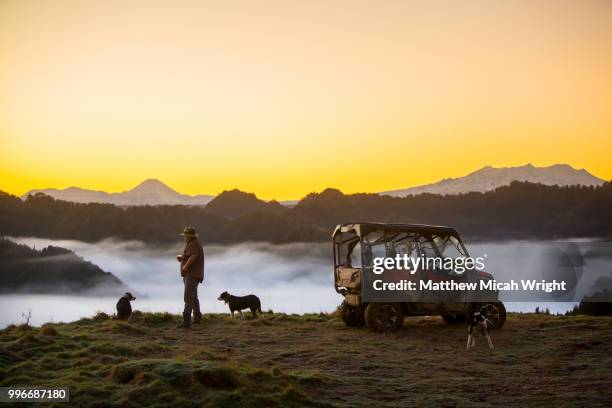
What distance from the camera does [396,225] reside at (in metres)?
17.8

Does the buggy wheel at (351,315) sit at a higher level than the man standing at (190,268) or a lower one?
lower

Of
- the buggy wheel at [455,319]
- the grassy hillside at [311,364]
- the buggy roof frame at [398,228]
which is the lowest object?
the grassy hillside at [311,364]

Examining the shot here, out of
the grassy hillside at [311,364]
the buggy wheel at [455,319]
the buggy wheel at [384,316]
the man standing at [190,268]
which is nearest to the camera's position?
the grassy hillside at [311,364]

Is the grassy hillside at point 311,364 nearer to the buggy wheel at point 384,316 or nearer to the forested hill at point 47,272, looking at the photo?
the buggy wheel at point 384,316

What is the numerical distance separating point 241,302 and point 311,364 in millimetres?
8425

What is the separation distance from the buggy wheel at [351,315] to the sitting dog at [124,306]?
6194 millimetres

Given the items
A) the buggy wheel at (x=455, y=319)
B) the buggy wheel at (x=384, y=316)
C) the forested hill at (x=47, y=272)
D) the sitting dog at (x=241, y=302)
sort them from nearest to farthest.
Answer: the buggy wheel at (x=384, y=316) → the buggy wheel at (x=455, y=319) → the sitting dog at (x=241, y=302) → the forested hill at (x=47, y=272)

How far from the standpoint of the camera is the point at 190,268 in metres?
19.0

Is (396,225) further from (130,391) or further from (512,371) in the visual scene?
(130,391)

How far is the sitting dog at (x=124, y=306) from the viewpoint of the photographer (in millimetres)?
19625

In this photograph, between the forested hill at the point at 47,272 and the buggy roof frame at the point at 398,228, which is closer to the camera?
the buggy roof frame at the point at 398,228

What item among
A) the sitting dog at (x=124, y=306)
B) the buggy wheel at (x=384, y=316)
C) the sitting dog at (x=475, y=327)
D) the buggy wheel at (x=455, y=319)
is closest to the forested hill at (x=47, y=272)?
the sitting dog at (x=124, y=306)

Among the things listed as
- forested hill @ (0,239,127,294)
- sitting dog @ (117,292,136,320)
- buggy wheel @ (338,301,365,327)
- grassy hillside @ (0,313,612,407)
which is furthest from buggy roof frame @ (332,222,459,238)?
forested hill @ (0,239,127,294)

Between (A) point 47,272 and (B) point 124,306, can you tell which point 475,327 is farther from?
(A) point 47,272
